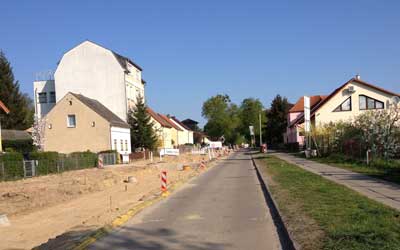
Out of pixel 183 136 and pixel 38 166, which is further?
pixel 183 136

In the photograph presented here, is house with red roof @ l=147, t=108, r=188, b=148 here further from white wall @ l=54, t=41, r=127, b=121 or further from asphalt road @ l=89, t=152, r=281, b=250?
asphalt road @ l=89, t=152, r=281, b=250

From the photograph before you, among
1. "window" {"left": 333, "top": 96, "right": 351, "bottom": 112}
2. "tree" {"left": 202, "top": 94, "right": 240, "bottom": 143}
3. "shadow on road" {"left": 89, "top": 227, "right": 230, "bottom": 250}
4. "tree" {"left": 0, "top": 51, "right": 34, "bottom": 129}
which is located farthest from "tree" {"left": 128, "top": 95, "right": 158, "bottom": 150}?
"tree" {"left": 202, "top": 94, "right": 240, "bottom": 143}

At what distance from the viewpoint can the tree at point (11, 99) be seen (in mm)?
68500

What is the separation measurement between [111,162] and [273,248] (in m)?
44.8

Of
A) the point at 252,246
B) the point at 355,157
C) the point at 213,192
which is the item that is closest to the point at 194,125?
the point at 355,157

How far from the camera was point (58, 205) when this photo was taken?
874 inches

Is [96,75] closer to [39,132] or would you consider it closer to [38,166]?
[39,132]

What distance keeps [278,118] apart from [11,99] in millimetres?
60072

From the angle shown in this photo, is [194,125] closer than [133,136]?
No

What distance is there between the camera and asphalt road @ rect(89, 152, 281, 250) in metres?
9.95

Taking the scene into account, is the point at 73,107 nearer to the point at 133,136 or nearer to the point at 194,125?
the point at 133,136

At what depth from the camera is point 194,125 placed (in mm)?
190875

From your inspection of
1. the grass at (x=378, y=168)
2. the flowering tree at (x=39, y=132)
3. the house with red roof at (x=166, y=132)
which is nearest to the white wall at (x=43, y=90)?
the flowering tree at (x=39, y=132)

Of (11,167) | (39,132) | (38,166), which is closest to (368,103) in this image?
(39,132)
